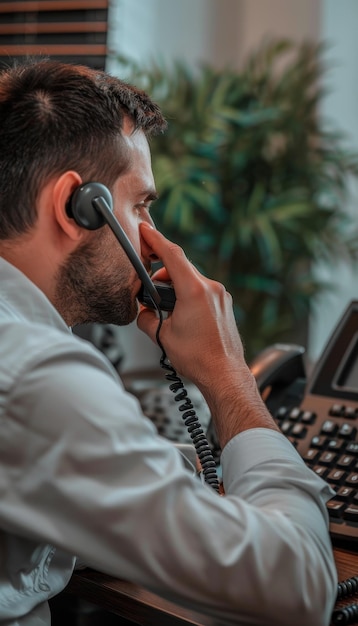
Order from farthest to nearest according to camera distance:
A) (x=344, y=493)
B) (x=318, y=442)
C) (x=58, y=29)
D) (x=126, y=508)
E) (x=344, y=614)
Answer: (x=58, y=29), (x=318, y=442), (x=344, y=493), (x=344, y=614), (x=126, y=508)

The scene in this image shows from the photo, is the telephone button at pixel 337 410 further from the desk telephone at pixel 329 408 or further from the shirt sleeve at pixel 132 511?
the shirt sleeve at pixel 132 511

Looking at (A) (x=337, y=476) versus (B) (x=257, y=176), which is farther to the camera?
(B) (x=257, y=176)

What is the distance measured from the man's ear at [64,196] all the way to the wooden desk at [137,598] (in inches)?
14.5

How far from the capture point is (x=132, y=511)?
2.32 ft

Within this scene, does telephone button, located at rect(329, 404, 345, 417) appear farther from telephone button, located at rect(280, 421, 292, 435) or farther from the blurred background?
the blurred background

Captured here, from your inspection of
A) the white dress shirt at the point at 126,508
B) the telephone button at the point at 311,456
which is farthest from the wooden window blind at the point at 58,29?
the white dress shirt at the point at 126,508

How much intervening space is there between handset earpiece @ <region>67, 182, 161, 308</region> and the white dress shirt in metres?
0.19

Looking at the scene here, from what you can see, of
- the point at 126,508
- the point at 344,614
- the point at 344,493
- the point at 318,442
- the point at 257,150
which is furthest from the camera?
the point at 257,150

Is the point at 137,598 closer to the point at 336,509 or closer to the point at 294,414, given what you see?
the point at 336,509

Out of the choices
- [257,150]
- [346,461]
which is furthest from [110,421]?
[257,150]

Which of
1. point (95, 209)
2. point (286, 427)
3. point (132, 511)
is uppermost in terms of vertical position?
point (95, 209)

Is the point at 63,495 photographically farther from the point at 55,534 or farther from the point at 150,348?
the point at 150,348

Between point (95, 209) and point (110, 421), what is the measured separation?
11.5 inches

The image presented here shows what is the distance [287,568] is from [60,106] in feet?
1.72
